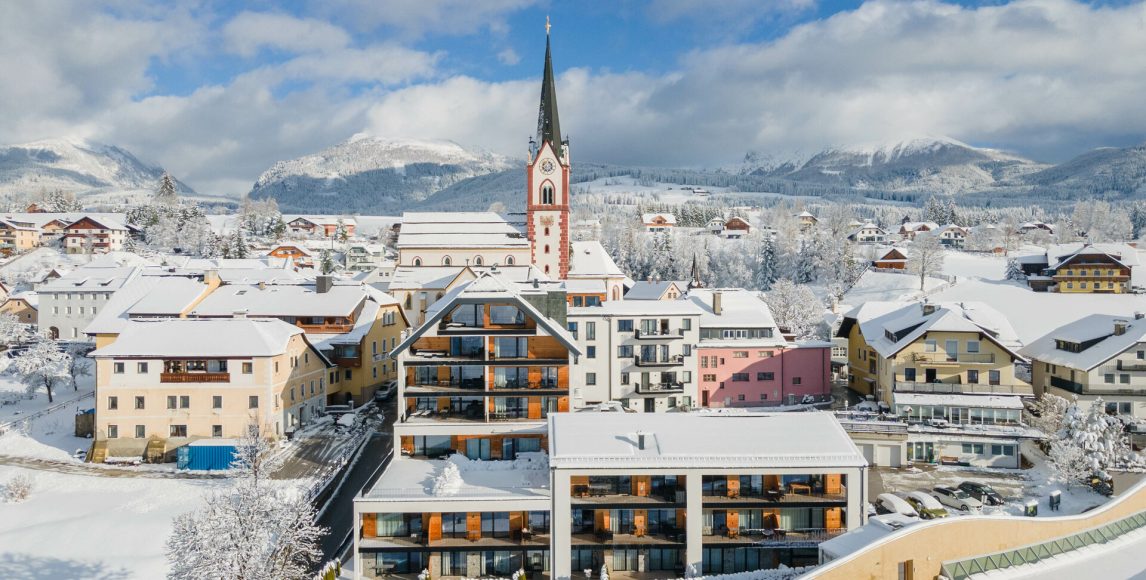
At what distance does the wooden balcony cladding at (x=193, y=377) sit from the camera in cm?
4394

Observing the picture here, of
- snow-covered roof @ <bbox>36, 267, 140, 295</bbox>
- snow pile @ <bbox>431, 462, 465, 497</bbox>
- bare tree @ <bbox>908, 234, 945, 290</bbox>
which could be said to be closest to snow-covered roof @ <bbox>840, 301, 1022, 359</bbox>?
snow pile @ <bbox>431, 462, 465, 497</bbox>

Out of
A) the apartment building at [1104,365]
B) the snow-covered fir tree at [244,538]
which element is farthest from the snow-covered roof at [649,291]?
the snow-covered fir tree at [244,538]

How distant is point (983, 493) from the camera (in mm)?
35906

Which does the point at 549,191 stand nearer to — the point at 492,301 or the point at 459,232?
the point at 459,232

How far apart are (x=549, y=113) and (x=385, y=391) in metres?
37.0

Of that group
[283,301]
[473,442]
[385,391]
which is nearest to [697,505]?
[473,442]

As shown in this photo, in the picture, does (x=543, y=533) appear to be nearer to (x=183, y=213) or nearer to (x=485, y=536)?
(x=485, y=536)

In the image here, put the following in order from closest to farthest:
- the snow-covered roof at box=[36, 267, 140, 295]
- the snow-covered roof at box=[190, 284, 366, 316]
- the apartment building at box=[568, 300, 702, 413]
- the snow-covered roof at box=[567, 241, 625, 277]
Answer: the apartment building at box=[568, 300, 702, 413] → the snow-covered roof at box=[190, 284, 366, 316] → the snow-covered roof at box=[567, 241, 625, 277] → the snow-covered roof at box=[36, 267, 140, 295]

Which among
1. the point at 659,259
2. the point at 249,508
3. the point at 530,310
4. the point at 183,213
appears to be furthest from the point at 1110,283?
the point at 183,213

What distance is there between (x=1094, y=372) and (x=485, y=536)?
4124cm

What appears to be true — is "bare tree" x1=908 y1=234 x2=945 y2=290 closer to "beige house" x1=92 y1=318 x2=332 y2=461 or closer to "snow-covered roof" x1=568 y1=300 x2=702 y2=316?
"snow-covered roof" x1=568 y1=300 x2=702 y2=316

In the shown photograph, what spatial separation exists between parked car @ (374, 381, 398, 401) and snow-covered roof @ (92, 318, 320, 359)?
10190 millimetres

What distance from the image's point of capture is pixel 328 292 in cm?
5812

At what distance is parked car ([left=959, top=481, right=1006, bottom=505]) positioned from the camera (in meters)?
35.4
